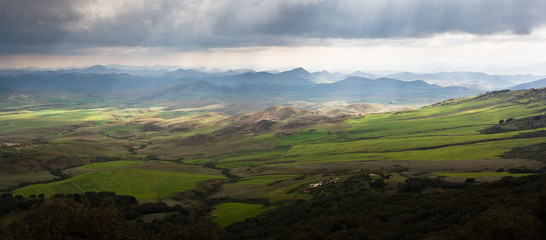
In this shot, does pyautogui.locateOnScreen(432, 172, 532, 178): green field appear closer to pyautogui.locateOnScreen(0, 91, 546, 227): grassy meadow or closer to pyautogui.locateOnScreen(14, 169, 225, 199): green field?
pyautogui.locateOnScreen(0, 91, 546, 227): grassy meadow

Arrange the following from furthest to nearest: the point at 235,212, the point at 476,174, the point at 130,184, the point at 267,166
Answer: the point at 267,166 → the point at 130,184 → the point at 476,174 → the point at 235,212

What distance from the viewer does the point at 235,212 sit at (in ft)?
265

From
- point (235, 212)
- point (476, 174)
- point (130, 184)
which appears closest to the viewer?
point (235, 212)

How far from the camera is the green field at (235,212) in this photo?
247ft

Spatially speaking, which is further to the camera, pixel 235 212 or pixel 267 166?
pixel 267 166

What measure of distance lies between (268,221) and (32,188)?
3528 inches

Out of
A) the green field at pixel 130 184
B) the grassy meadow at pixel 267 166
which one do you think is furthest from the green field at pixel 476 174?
the green field at pixel 130 184

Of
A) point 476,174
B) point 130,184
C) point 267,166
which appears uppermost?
point 476,174

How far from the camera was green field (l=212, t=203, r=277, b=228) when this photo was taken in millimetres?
75375

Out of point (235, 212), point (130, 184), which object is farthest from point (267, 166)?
point (235, 212)

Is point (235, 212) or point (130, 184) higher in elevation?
point (130, 184)

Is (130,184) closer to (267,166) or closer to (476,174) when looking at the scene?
(267,166)

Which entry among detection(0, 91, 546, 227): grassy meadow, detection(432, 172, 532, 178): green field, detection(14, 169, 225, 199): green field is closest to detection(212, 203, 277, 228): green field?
detection(0, 91, 546, 227): grassy meadow

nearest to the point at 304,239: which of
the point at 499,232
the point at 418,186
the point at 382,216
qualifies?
the point at 382,216
